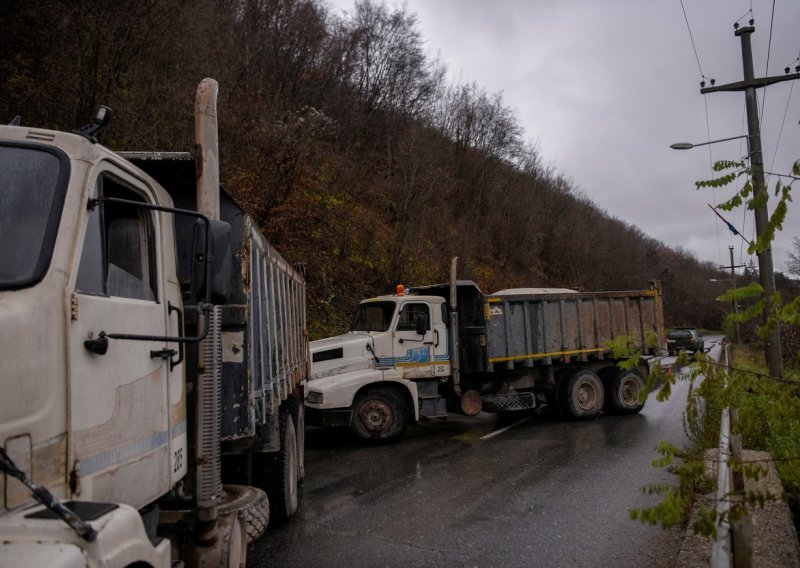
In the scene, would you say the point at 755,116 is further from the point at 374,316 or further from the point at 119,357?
the point at 119,357

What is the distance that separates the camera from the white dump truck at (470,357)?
9.64 metres

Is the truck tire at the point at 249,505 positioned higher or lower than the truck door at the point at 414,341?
lower

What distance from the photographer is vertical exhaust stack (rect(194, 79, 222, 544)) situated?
3150 mm

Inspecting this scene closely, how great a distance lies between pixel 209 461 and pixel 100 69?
8851 millimetres

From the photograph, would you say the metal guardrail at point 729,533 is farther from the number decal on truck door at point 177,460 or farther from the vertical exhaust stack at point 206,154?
the vertical exhaust stack at point 206,154

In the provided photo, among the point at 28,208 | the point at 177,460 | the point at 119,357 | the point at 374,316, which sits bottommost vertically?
the point at 177,460

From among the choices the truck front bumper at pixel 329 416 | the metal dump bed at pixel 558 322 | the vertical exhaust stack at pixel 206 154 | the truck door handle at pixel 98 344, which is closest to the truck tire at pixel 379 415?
the truck front bumper at pixel 329 416

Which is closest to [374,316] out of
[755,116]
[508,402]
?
[508,402]

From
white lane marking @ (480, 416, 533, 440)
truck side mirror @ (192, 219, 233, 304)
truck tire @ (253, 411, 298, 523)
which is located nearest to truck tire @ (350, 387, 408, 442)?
white lane marking @ (480, 416, 533, 440)

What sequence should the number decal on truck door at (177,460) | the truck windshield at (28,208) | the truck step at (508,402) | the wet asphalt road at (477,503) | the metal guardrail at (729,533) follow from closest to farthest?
the truck windshield at (28,208) → the metal guardrail at (729,533) → the number decal on truck door at (177,460) → the wet asphalt road at (477,503) → the truck step at (508,402)

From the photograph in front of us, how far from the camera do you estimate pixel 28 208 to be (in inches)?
89.4

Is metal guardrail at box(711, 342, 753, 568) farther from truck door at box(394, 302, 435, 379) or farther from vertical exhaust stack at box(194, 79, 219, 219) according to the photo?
truck door at box(394, 302, 435, 379)

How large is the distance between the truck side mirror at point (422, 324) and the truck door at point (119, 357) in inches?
294

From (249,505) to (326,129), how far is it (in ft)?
53.0
